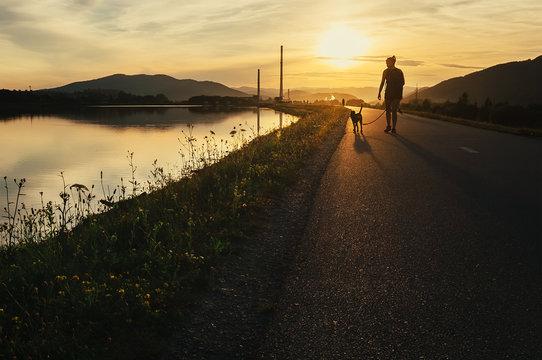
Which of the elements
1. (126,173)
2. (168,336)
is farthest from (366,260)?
(126,173)

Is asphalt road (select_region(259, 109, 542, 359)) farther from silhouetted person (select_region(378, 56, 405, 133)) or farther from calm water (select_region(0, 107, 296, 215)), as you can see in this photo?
silhouetted person (select_region(378, 56, 405, 133))

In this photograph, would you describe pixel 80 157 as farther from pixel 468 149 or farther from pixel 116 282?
pixel 116 282

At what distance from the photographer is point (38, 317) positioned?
309cm

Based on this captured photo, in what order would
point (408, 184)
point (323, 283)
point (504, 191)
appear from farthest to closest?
point (408, 184), point (504, 191), point (323, 283)

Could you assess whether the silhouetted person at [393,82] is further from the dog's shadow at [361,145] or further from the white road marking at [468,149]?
the white road marking at [468,149]

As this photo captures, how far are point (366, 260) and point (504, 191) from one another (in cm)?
Answer: 401

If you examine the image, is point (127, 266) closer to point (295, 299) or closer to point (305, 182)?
point (295, 299)

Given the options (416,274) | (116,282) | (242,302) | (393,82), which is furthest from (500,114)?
(116,282)

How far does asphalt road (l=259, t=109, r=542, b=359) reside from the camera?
2.75 metres

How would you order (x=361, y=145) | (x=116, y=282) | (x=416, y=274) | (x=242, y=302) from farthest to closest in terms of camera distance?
(x=361, y=145), (x=416, y=274), (x=116, y=282), (x=242, y=302)

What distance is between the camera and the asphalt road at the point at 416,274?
275 centimetres

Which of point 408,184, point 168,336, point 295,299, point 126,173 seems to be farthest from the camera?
point 126,173

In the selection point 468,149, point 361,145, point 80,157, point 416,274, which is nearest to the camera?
point 416,274

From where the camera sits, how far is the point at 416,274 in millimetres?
3764
